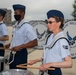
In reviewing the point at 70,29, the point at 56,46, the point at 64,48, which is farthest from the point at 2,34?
the point at 70,29

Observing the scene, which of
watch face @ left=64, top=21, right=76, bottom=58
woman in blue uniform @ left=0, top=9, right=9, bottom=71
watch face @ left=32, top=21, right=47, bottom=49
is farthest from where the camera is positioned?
watch face @ left=32, top=21, right=47, bottom=49

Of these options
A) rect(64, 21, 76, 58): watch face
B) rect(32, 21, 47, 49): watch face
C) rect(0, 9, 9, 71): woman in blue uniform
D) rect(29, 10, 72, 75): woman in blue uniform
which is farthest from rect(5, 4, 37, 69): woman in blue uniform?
rect(32, 21, 47, 49): watch face

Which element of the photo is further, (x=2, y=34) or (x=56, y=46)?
(x=2, y=34)

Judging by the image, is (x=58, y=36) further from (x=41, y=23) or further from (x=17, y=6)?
(x=41, y=23)

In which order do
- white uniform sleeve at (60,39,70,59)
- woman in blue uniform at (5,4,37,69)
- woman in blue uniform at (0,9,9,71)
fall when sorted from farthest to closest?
woman in blue uniform at (0,9,9,71), woman in blue uniform at (5,4,37,69), white uniform sleeve at (60,39,70,59)

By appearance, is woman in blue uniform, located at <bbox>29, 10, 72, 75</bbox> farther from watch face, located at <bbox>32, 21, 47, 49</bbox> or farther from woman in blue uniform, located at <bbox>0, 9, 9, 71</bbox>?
watch face, located at <bbox>32, 21, 47, 49</bbox>

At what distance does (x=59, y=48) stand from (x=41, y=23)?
1008cm

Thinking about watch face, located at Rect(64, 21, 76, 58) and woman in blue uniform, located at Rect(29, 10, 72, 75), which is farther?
watch face, located at Rect(64, 21, 76, 58)

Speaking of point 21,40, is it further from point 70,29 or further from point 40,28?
point 40,28

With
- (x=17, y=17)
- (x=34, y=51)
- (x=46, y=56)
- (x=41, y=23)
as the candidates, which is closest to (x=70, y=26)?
(x=41, y=23)

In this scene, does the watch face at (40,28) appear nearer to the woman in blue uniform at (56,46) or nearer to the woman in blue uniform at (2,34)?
the woman in blue uniform at (2,34)

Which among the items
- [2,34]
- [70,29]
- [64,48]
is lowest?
[64,48]

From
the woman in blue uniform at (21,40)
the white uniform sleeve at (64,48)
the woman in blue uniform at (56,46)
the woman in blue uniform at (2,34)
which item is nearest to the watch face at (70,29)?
the woman in blue uniform at (2,34)

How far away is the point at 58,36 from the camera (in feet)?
12.3
